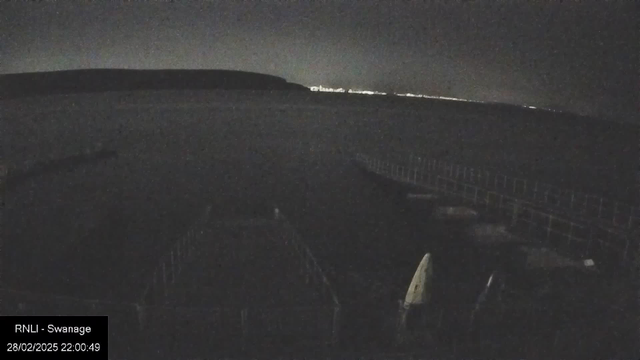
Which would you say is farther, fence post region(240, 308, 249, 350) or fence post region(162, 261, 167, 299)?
fence post region(162, 261, 167, 299)

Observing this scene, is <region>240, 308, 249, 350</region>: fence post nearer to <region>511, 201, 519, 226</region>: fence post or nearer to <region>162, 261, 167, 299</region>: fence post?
<region>162, 261, 167, 299</region>: fence post

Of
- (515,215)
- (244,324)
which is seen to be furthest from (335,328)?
(515,215)

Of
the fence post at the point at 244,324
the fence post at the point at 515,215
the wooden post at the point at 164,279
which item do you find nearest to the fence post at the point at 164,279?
the wooden post at the point at 164,279

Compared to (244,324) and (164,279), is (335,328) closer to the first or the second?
(244,324)

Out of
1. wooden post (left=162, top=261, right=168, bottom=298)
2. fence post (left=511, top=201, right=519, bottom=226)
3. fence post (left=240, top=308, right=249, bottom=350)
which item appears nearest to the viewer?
fence post (left=240, top=308, right=249, bottom=350)

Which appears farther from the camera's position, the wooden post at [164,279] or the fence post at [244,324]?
the wooden post at [164,279]

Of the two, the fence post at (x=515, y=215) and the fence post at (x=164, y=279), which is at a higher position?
the fence post at (x=515, y=215)

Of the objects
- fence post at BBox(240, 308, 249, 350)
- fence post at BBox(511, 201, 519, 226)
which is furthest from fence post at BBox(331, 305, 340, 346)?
fence post at BBox(511, 201, 519, 226)

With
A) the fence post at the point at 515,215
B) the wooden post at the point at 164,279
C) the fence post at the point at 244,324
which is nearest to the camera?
the fence post at the point at 244,324

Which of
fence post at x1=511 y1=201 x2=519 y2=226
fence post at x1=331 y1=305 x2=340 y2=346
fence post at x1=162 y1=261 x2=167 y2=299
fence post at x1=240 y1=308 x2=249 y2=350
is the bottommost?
fence post at x1=162 y1=261 x2=167 y2=299

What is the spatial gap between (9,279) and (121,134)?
0.48 metres

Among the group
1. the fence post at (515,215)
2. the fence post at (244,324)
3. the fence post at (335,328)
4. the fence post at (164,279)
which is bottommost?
the fence post at (164,279)

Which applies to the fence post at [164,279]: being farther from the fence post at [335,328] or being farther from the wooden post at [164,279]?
the fence post at [335,328]

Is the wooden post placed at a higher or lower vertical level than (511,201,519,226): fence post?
lower
